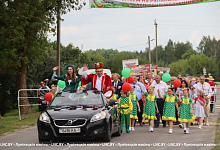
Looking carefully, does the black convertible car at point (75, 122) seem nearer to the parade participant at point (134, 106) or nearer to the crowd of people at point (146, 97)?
the crowd of people at point (146, 97)

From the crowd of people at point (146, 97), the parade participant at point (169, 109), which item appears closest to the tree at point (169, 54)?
the crowd of people at point (146, 97)

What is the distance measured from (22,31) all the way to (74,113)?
13043mm

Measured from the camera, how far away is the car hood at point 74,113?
29.3 feet

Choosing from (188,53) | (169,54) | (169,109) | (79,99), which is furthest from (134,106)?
(169,54)

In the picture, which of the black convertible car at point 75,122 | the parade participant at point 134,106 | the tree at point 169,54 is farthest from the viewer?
the tree at point 169,54

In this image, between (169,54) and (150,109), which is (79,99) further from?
(169,54)

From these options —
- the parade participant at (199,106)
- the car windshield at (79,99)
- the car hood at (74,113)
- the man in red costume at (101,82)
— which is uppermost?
the man in red costume at (101,82)

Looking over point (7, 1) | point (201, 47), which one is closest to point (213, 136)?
point (7, 1)

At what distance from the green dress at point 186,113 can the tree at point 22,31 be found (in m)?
11.2

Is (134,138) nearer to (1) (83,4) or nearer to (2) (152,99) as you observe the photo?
(2) (152,99)

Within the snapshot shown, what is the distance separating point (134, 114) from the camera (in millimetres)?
13242

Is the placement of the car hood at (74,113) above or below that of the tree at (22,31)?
below

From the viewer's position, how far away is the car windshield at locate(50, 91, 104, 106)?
998 centimetres

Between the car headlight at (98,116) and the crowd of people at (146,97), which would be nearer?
the car headlight at (98,116)
